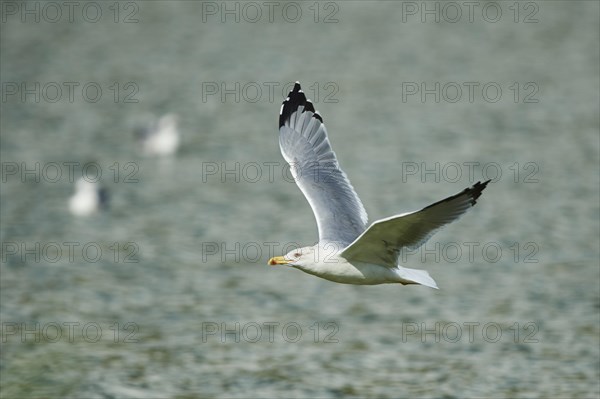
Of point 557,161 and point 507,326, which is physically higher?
point 557,161

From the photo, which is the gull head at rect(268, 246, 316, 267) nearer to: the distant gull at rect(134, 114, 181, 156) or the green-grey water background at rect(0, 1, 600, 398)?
the green-grey water background at rect(0, 1, 600, 398)

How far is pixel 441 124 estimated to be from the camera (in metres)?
25.5

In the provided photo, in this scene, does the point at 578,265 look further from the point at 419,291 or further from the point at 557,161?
the point at 557,161

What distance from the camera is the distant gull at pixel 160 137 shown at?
23297 millimetres

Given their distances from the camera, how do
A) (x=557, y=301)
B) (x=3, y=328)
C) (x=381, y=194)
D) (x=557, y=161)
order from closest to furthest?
(x=3, y=328), (x=557, y=301), (x=381, y=194), (x=557, y=161)

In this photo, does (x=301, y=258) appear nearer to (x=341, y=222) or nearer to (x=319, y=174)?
(x=341, y=222)

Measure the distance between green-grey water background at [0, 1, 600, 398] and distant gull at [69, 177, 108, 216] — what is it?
271 millimetres

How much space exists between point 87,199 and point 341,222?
993 cm

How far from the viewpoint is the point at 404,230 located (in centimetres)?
923

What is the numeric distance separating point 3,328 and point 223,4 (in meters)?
24.5

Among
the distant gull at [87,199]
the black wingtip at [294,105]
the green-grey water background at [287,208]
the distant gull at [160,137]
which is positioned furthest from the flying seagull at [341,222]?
the distant gull at [160,137]

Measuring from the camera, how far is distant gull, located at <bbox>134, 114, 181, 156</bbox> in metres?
23.3

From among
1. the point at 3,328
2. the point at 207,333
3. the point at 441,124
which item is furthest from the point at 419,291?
the point at 441,124

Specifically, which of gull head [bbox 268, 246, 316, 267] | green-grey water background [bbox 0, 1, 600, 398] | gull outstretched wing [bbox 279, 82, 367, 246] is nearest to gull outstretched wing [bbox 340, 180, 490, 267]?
gull head [bbox 268, 246, 316, 267]
